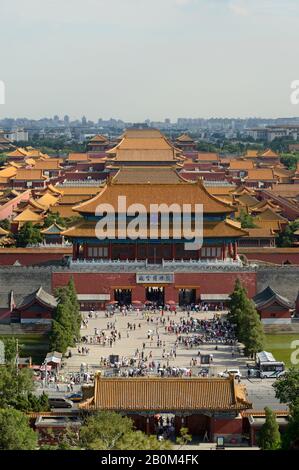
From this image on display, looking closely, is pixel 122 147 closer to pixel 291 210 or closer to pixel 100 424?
pixel 291 210

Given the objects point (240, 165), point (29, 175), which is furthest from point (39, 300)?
point (240, 165)

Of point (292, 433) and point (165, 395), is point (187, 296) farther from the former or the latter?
point (292, 433)

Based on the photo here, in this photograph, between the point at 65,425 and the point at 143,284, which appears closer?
the point at 65,425

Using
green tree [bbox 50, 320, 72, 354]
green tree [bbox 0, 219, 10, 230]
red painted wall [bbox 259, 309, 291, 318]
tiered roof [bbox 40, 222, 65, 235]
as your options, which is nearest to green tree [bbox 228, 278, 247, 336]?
red painted wall [bbox 259, 309, 291, 318]

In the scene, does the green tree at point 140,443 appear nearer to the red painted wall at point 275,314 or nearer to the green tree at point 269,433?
the green tree at point 269,433

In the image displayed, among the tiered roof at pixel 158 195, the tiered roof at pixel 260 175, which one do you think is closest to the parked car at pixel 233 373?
the tiered roof at pixel 158 195
